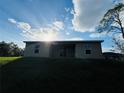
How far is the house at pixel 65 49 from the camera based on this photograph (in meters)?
17.0

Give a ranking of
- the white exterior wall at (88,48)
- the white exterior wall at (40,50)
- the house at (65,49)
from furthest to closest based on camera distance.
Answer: the white exterior wall at (40,50) → the house at (65,49) → the white exterior wall at (88,48)

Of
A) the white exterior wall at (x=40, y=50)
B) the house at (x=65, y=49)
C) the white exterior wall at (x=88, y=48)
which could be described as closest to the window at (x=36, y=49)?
the house at (x=65, y=49)

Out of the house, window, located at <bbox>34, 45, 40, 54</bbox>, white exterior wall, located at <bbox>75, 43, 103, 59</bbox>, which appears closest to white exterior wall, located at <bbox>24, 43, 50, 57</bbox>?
the house

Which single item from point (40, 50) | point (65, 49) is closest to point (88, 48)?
point (65, 49)

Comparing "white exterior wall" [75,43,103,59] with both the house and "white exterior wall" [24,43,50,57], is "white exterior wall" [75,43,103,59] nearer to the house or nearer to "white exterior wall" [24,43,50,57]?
the house

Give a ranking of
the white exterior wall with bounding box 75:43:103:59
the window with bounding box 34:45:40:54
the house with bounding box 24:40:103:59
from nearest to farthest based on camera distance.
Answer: the white exterior wall with bounding box 75:43:103:59 → the house with bounding box 24:40:103:59 → the window with bounding box 34:45:40:54

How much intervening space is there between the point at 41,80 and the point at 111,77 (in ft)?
14.7

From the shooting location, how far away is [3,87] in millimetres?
6648

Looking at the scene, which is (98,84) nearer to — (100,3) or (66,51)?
(100,3)

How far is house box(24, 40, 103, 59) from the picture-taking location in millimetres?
16969

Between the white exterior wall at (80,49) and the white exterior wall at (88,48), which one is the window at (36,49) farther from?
the white exterior wall at (88,48)

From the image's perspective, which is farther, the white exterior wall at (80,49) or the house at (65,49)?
the house at (65,49)

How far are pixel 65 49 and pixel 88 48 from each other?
14.8 feet

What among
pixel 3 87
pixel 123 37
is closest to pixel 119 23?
pixel 123 37
